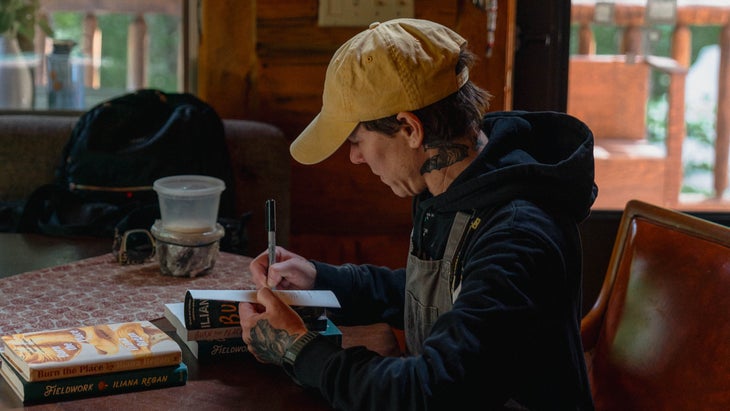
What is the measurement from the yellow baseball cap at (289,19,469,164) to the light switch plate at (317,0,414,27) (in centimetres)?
142

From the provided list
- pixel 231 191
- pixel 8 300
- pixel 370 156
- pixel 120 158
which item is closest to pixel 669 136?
pixel 231 191

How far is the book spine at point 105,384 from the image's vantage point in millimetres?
1363

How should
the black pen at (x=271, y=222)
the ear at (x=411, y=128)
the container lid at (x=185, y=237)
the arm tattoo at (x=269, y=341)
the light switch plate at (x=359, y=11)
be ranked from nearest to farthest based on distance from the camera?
1. the arm tattoo at (x=269, y=341)
2. the ear at (x=411, y=128)
3. the black pen at (x=271, y=222)
4. the container lid at (x=185, y=237)
5. the light switch plate at (x=359, y=11)

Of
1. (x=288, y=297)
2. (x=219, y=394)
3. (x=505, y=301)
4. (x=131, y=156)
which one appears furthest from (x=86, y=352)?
(x=131, y=156)

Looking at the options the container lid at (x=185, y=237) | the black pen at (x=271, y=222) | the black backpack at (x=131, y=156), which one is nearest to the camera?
the black pen at (x=271, y=222)

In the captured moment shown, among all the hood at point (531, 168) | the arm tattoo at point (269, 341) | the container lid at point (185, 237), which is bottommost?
the arm tattoo at point (269, 341)

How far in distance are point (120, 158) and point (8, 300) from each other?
3.22 ft

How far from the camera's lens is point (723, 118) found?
3.36m

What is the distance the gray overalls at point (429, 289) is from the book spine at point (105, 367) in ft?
1.42

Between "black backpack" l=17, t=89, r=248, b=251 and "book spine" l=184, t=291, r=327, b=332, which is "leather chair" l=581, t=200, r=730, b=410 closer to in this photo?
"book spine" l=184, t=291, r=327, b=332

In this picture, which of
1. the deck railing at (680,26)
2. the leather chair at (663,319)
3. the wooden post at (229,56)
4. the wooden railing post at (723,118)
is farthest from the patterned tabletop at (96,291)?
the wooden railing post at (723,118)

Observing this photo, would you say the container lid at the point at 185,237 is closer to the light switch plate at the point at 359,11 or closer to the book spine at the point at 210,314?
the book spine at the point at 210,314

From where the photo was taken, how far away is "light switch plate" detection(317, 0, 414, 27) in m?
2.99

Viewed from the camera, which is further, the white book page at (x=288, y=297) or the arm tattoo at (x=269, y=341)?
the white book page at (x=288, y=297)
